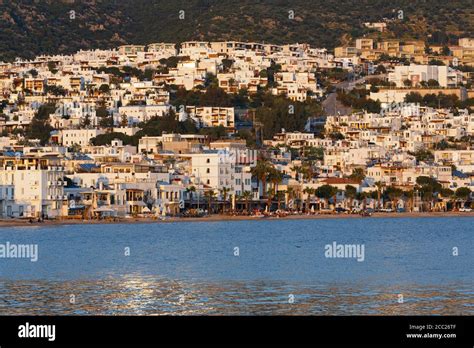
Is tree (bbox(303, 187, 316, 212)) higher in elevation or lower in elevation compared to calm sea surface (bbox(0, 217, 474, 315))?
higher

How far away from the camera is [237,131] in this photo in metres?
140

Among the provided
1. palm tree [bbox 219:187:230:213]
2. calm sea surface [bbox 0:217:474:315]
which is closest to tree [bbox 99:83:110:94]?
palm tree [bbox 219:187:230:213]

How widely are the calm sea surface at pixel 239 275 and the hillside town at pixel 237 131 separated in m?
25.8

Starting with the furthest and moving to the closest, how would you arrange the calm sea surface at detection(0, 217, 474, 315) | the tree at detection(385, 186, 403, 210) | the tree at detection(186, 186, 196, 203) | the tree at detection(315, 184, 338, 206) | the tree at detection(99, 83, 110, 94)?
1. the tree at detection(99, 83, 110, 94)
2. the tree at detection(385, 186, 403, 210)
3. the tree at detection(315, 184, 338, 206)
4. the tree at detection(186, 186, 196, 203)
5. the calm sea surface at detection(0, 217, 474, 315)

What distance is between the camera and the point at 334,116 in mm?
148625

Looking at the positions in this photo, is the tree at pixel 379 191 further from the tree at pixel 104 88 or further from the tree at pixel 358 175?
the tree at pixel 104 88

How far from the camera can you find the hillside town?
96062 millimetres

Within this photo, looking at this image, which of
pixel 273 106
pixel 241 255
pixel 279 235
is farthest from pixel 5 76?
pixel 241 255

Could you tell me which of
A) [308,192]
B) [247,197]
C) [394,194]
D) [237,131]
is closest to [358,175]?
[394,194]

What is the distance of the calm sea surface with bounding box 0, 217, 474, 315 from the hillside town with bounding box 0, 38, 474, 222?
25846 millimetres

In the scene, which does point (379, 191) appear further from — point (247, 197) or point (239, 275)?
point (239, 275)

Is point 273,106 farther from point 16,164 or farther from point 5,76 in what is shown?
point 16,164

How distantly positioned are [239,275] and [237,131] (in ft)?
339

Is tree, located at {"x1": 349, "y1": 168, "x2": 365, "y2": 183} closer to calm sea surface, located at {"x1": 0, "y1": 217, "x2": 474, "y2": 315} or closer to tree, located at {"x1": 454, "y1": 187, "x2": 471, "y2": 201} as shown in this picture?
tree, located at {"x1": 454, "y1": 187, "x2": 471, "y2": 201}
